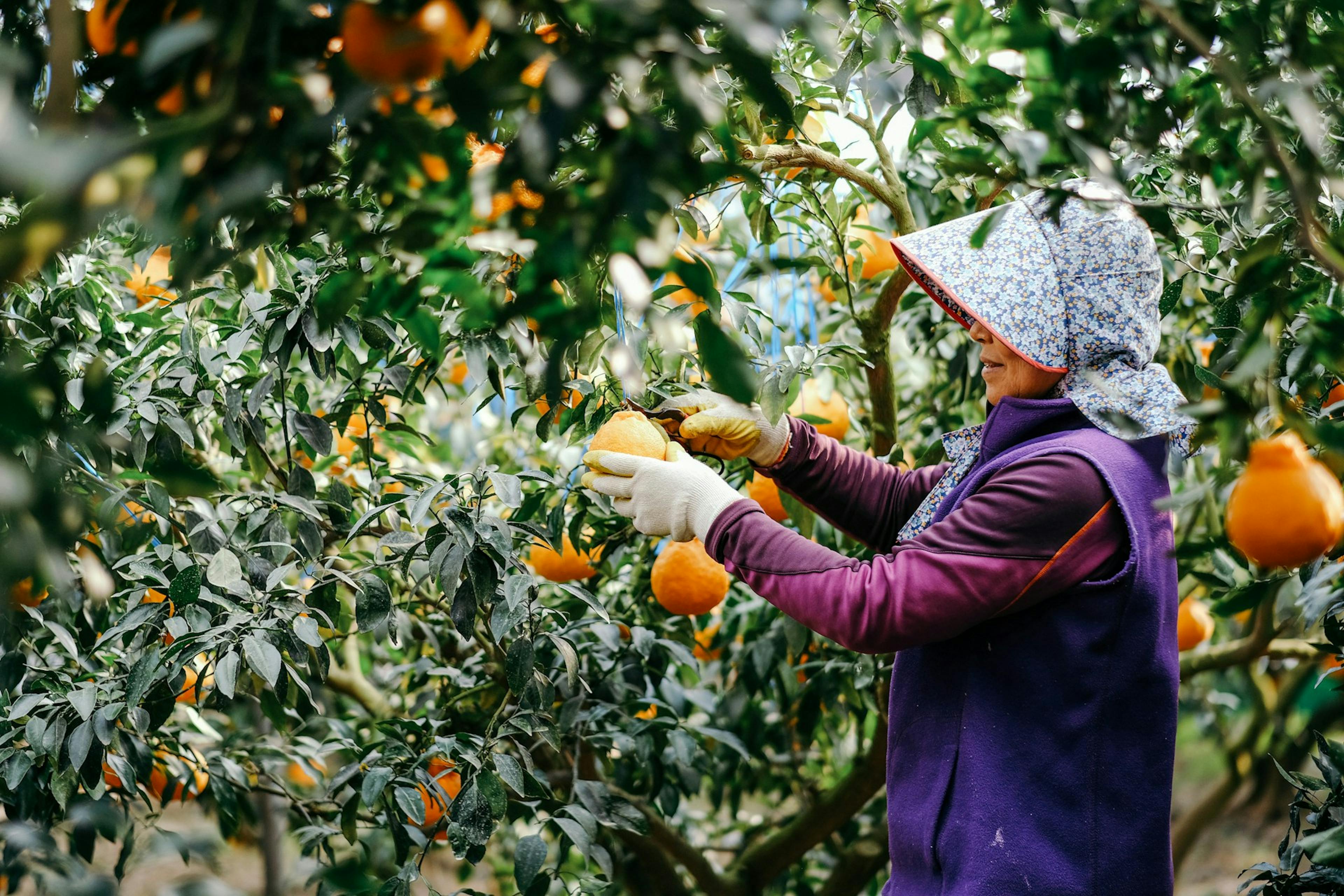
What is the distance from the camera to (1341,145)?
1280mm

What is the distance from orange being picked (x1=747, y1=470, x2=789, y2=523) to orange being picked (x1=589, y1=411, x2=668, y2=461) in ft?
1.27

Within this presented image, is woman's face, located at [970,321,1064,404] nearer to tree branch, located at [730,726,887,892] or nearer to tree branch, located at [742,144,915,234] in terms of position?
tree branch, located at [742,144,915,234]

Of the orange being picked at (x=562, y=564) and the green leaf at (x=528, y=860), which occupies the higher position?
the orange being picked at (x=562, y=564)

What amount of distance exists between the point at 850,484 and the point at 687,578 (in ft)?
0.91

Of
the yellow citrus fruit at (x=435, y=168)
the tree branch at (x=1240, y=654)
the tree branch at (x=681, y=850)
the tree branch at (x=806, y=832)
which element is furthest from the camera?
the tree branch at (x=1240, y=654)

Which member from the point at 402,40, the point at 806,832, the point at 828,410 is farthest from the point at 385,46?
the point at 806,832

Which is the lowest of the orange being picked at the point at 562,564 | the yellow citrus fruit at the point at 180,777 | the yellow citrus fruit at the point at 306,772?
the yellow citrus fruit at the point at 306,772

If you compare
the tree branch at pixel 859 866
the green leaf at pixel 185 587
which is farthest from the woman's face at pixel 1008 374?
the tree branch at pixel 859 866

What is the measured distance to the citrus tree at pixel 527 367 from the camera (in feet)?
2.24

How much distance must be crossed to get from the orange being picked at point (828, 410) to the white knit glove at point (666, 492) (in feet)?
1.82

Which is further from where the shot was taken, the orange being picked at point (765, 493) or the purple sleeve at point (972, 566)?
the orange being picked at point (765, 493)

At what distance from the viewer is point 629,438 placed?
4.76ft

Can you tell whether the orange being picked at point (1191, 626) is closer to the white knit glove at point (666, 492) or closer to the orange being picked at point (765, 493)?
the orange being picked at point (765, 493)

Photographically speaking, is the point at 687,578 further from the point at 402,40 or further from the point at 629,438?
the point at 402,40
